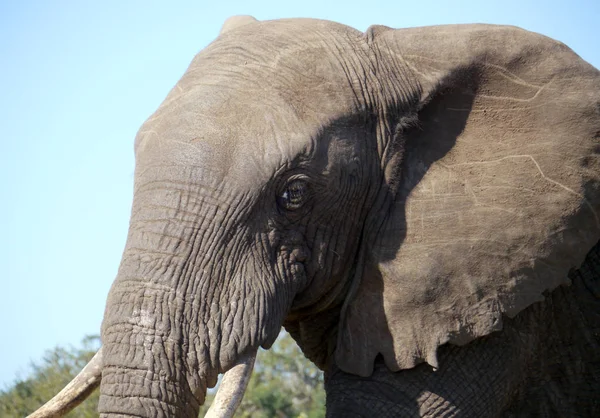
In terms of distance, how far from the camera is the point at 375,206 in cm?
425

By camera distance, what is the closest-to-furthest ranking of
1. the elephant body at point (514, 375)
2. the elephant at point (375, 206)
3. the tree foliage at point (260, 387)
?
the elephant at point (375, 206) → the elephant body at point (514, 375) → the tree foliage at point (260, 387)

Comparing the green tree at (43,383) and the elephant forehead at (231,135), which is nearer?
the elephant forehead at (231,135)

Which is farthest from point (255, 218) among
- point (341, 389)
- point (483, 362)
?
point (483, 362)

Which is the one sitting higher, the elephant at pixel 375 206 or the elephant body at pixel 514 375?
the elephant at pixel 375 206

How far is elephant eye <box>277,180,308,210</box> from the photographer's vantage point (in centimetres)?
397

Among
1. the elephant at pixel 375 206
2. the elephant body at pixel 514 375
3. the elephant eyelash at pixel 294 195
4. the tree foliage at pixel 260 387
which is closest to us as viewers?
the elephant at pixel 375 206

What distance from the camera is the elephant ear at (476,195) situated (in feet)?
13.7

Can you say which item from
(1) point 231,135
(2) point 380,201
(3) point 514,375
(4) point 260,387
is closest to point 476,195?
(2) point 380,201

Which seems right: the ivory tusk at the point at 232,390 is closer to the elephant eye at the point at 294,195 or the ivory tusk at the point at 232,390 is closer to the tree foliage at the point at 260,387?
the elephant eye at the point at 294,195

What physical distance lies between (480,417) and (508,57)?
1.41m

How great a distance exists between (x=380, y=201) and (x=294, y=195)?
16.3 inches

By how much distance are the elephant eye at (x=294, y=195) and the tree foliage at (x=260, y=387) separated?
5.32 metres

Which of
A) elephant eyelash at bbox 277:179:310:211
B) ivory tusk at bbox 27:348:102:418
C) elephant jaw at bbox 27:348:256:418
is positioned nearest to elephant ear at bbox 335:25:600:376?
elephant eyelash at bbox 277:179:310:211

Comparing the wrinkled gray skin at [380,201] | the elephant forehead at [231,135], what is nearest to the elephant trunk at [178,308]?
the wrinkled gray skin at [380,201]
